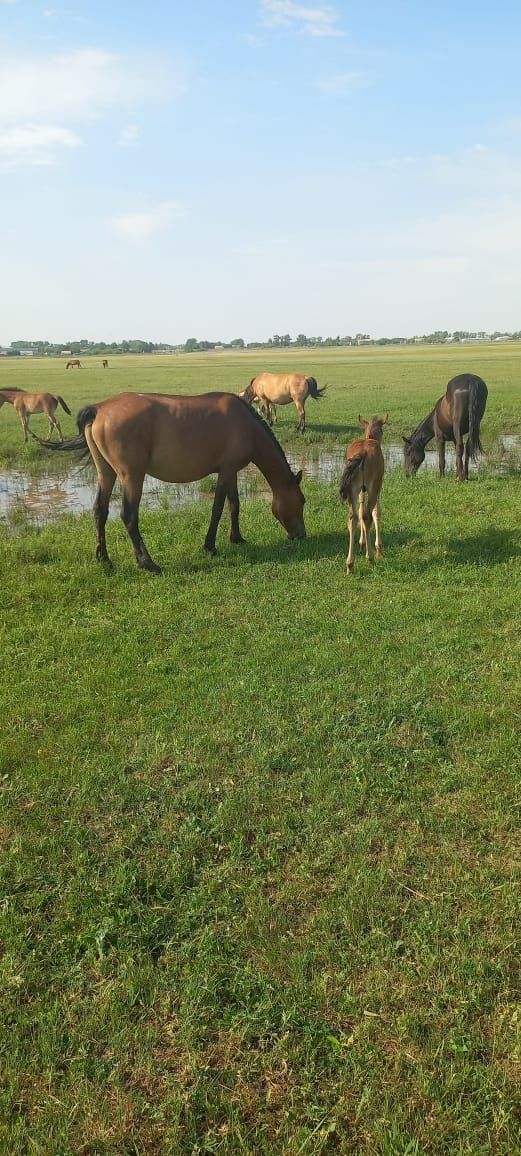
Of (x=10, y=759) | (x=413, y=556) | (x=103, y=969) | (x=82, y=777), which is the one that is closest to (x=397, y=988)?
(x=103, y=969)

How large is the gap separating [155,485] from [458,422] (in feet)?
22.7

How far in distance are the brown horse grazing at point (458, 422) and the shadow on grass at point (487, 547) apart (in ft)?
13.1

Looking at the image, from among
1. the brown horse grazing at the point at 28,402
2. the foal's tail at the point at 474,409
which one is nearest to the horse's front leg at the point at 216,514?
the foal's tail at the point at 474,409

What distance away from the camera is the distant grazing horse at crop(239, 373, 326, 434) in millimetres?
21797

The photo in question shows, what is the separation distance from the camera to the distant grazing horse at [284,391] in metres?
21.8

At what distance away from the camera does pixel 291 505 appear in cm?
923

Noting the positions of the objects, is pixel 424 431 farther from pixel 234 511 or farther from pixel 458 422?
pixel 234 511

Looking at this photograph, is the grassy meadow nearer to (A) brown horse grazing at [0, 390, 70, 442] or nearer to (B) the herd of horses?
(B) the herd of horses

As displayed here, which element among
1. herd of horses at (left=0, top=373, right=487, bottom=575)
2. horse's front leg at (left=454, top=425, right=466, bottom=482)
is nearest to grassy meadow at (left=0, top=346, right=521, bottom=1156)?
herd of horses at (left=0, top=373, right=487, bottom=575)

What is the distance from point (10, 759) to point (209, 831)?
160 centimetres

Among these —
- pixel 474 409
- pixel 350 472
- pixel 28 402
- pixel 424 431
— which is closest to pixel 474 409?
pixel 474 409

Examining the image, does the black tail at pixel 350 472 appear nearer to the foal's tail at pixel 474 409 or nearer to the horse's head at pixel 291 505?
the horse's head at pixel 291 505

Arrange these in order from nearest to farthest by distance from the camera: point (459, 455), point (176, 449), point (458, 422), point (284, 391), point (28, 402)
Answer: point (176, 449), point (459, 455), point (458, 422), point (28, 402), point (284, 391)

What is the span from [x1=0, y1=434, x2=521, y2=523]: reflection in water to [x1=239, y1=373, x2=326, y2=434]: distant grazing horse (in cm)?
401
